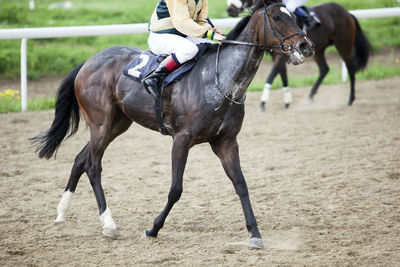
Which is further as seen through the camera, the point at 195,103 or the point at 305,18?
the point at 305,18

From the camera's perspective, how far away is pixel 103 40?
1353 cm

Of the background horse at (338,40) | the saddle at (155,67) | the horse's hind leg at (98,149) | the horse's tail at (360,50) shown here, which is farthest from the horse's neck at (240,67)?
the horse's tail at (360,50)

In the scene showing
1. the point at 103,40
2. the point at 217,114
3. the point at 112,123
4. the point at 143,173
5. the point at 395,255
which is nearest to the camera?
the point at 395,255

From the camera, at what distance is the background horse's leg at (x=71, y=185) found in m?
5.34

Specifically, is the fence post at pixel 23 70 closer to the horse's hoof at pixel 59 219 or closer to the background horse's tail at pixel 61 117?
the background horse's tail at pixel 61 117

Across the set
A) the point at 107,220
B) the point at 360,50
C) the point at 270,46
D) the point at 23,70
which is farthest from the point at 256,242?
the point at 360,50

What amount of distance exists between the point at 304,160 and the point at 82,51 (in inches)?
276

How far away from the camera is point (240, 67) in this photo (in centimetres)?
468

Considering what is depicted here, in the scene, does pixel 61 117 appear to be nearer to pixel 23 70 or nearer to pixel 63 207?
pixel 63 207

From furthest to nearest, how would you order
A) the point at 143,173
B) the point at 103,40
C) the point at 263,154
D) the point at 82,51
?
the point at 103,40
the point at 82,51
the point at 263,154
the point at 143,173

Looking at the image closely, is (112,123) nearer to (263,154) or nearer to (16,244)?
(16,244)

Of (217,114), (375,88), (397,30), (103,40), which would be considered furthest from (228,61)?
(397,30)

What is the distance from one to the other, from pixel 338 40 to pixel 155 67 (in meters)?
6.67

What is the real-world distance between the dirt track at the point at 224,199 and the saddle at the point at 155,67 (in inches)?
43.3
